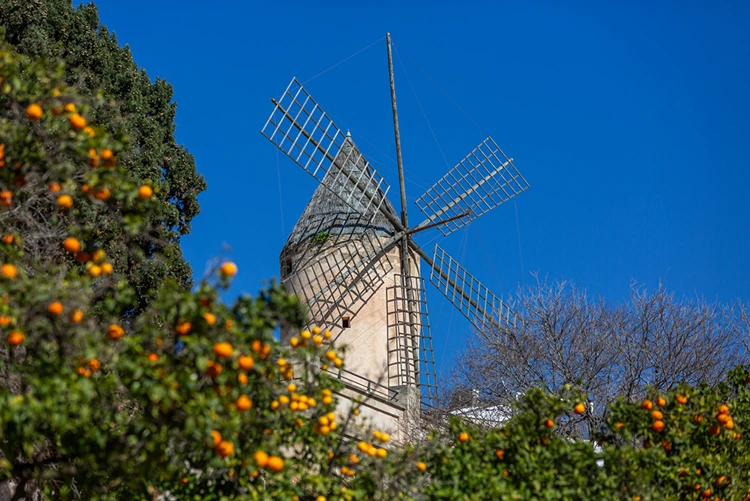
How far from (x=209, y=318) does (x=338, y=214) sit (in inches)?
452

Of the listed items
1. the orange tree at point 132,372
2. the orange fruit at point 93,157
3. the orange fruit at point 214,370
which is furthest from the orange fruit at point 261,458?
the orange fruit at point 93,157

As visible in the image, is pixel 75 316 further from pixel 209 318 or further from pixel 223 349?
pixel 223 349

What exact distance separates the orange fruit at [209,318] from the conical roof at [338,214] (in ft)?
36.0

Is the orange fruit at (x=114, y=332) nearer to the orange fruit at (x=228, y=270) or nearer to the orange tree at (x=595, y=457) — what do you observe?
the orange fruit at (x=228, y=270)

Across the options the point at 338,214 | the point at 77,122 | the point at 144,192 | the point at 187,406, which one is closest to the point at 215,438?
the point at 187,406

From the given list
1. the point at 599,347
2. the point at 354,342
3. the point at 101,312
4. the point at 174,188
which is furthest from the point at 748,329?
the point at 101,312

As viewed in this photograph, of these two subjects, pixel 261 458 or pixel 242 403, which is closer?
pixel 242 403

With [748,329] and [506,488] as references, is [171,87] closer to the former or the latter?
[506,488]

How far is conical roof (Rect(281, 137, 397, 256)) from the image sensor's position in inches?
630

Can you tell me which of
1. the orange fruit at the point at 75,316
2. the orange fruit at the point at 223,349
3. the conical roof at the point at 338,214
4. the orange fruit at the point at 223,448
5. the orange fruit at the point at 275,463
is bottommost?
the orange fruit at the point at 223,448

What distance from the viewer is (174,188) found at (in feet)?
45.8

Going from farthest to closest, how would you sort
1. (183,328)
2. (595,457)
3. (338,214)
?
(338,214)
(595,457)
(183,328)

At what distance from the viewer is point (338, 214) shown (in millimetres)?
16109

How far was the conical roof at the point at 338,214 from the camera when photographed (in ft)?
52.5
